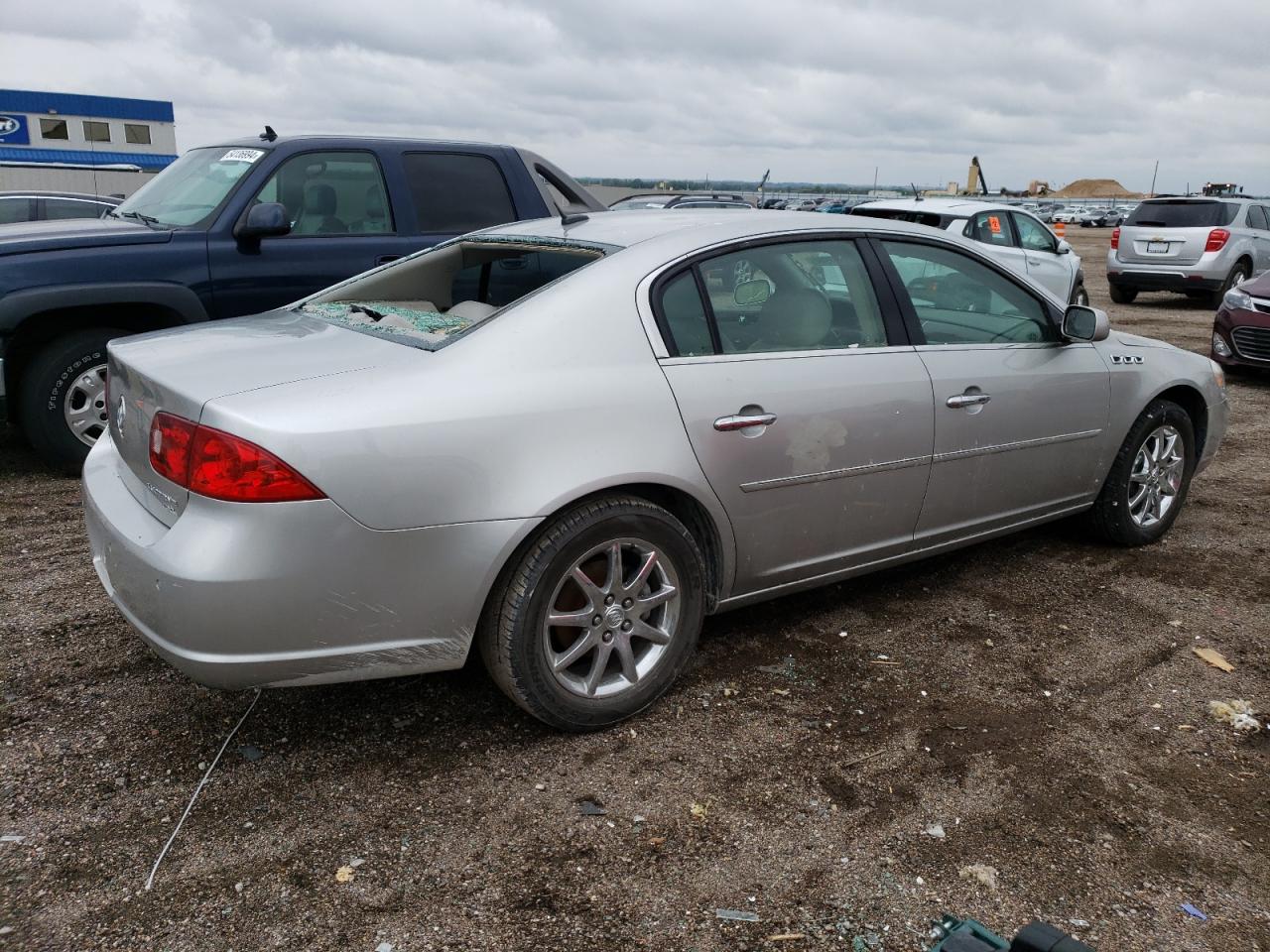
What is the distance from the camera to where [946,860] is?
2611 millimetres

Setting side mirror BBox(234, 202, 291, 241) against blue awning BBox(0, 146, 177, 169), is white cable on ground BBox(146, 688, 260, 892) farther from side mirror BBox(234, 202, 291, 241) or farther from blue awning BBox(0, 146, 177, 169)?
blue awning BBox(0, 146, 177, 169)

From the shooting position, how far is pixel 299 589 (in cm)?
258

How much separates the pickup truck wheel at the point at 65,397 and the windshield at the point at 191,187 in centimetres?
84

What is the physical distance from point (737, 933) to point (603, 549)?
1.10 metres

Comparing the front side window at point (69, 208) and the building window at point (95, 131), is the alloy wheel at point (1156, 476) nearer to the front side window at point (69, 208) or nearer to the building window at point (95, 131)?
the front side window at point (69, 208)

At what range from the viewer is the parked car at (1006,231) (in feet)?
36.4

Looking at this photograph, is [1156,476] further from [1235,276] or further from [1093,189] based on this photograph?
[1093,189]

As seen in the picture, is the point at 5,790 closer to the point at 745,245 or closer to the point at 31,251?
the point at 745,245

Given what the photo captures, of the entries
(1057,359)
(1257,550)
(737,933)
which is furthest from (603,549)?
(1257,550)

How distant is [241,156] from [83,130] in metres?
53.1

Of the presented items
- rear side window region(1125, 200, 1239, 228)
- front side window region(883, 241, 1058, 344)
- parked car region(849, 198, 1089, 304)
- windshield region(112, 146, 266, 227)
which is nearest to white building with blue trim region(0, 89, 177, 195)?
rear side window region(1125, 200, 1239, 228)

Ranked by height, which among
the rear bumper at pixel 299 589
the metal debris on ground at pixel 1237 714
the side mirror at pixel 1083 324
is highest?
the side mirror at pixel 1083 324

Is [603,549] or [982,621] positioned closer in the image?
[603,549]

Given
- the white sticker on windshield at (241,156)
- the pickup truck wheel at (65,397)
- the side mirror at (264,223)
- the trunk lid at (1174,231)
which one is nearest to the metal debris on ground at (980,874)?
the side mirror at (264,223)
